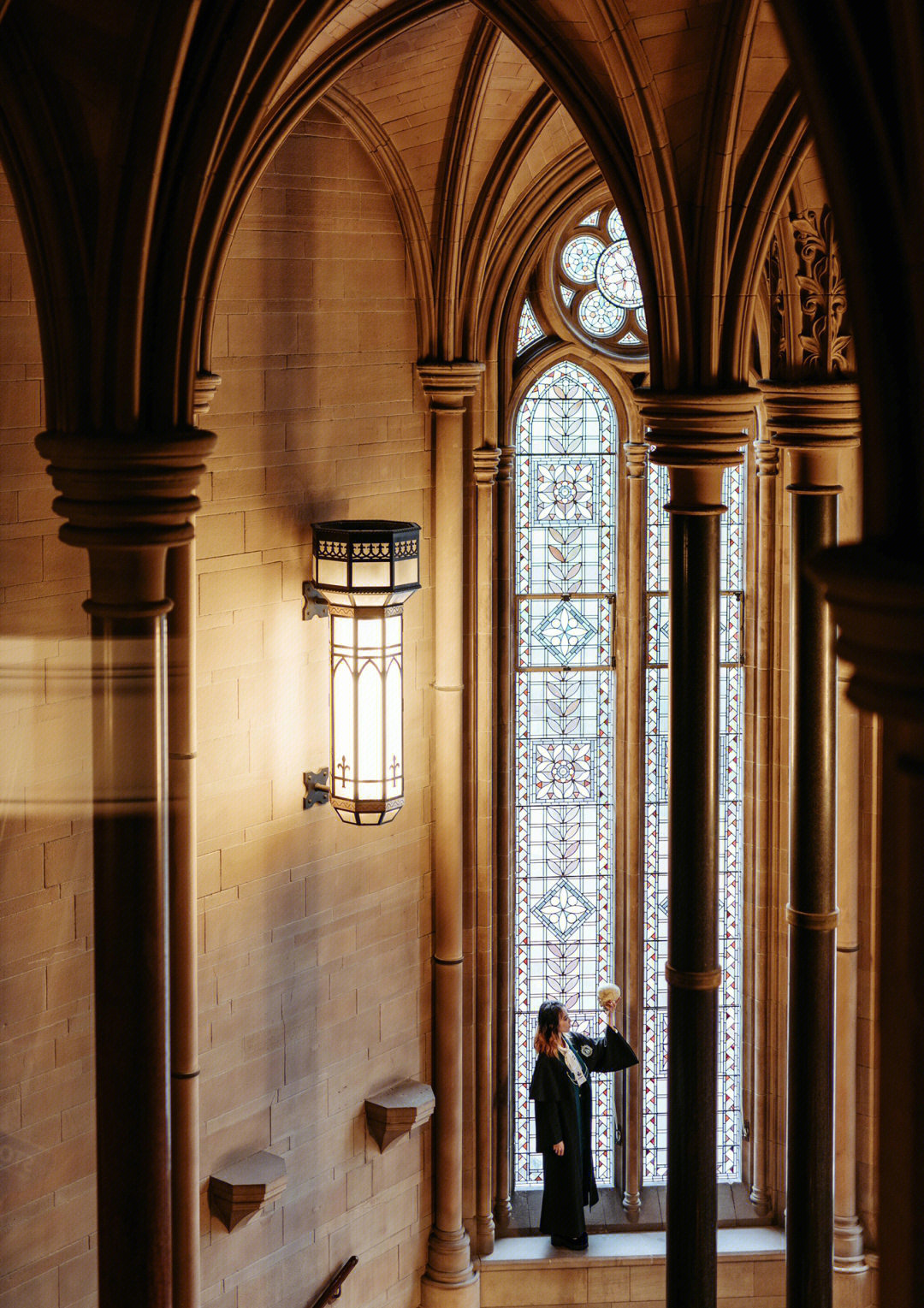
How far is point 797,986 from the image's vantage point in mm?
7996

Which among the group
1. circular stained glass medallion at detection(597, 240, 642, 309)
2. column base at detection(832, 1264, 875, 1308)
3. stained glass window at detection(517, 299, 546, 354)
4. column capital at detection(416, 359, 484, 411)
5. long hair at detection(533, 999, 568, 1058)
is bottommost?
column base at detection(832, 1264, 875, 1308)

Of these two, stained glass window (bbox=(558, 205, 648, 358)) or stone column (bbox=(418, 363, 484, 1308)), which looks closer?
stone column (bbox=(418, 363, 484, 1308))

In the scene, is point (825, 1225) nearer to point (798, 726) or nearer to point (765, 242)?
point (798, 726)

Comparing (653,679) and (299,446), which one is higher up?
(299,446)

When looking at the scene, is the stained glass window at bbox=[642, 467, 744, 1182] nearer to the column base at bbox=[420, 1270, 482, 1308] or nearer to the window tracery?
the window tracery

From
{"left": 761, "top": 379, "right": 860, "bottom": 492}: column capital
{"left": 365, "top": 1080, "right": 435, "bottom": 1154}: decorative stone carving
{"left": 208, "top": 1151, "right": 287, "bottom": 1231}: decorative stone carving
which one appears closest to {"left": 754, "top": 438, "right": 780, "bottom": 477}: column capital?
{"left": 761, "top": 379, "right": 860, "bottom": 492}: column capital

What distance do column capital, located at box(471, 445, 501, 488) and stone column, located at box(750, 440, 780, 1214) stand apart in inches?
61.3

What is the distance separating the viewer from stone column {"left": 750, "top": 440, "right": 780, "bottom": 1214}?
10.0 metres

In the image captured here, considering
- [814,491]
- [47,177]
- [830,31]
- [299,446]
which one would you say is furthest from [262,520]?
[830,31]

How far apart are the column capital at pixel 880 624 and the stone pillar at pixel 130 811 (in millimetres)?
2720

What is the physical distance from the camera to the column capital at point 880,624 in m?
2.88

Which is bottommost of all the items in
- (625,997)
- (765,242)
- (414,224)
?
(625,997)

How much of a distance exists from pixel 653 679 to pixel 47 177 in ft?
18.8

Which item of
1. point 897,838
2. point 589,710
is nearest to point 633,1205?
point 589,710
